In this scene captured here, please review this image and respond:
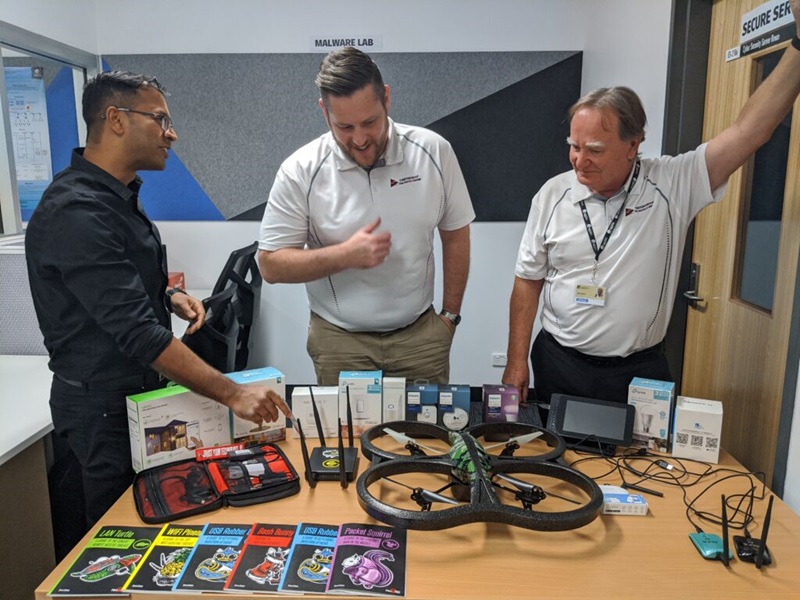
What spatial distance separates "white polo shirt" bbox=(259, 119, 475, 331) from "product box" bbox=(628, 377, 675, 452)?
2.34 ft

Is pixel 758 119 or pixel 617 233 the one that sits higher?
pixel 758 119

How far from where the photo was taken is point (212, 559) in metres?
1.11

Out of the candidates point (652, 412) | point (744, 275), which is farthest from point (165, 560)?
point (744, 275)

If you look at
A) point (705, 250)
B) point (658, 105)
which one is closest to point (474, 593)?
point (705, 250)

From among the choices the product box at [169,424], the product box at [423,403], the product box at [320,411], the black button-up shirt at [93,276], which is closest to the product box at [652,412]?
the product box at [423,403]

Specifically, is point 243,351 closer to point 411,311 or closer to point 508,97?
point 411,311

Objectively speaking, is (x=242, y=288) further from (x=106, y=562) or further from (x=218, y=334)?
(x=106, y=562)

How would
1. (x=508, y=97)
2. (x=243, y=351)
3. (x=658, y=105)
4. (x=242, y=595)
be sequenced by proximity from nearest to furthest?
(x=242, y=595)
(x=658, y=105)
(x=243, y=351)
(x=508, y=97)

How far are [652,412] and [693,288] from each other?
3.35 ft

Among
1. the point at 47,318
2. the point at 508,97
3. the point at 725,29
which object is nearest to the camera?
the point at 47,318

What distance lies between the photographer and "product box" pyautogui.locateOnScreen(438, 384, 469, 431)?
5.23ft

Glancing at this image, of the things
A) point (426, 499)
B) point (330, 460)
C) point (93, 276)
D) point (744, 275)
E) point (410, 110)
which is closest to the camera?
point (426, 499)

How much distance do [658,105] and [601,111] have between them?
3.01ft

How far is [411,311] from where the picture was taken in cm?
191
